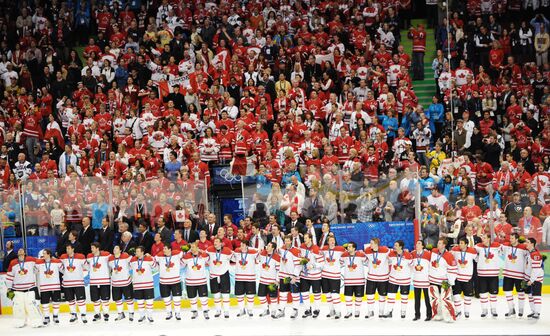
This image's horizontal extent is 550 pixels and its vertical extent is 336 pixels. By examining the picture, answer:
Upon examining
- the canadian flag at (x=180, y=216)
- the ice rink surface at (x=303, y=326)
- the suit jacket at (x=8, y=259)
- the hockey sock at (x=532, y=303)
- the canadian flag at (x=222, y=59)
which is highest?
the canadian flag at (x=222, y=59)

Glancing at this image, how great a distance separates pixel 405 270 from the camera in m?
19.1

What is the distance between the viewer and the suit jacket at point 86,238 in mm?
21016

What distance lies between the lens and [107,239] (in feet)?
68.8

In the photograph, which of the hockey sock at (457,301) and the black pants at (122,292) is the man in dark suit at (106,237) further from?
the hockey sock at (457,301)

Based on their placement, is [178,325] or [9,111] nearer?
[178,325]

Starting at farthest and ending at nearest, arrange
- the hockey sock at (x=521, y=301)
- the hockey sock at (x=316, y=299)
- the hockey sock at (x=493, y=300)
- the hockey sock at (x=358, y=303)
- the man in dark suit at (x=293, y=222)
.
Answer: the man in dark suit at (x=293, y=222) → the hockey sock at (x=316, y=299) → the hockey sock at (x=358, y=303) → the hockey sock at (x=493, y=300) → the hockey sock at (x=521, y=301)

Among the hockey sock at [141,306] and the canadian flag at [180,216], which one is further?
the canadian flag at [180,216]

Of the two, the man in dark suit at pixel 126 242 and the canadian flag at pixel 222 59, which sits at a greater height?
the canadian flag at pixel 222 59

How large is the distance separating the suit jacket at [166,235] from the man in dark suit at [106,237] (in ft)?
Result: 2.88

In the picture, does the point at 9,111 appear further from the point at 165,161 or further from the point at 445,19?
the point at 445,19

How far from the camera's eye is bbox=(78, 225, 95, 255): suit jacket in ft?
68.9

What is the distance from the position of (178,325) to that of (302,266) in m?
2.35

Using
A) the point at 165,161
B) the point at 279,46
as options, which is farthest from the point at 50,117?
the point at 279,46

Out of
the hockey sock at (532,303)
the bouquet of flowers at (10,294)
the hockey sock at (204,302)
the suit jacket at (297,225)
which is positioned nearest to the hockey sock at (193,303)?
the hockey sock at (204,302)
